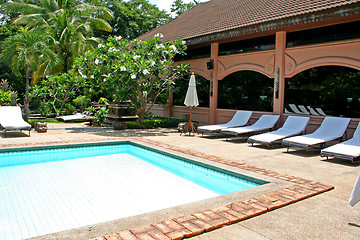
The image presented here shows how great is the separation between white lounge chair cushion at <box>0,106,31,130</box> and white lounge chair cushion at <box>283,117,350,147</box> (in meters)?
9.18

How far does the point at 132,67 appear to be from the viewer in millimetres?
12367

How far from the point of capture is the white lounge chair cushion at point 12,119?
36.1 ft

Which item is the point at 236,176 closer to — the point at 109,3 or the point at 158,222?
the point at 158,222

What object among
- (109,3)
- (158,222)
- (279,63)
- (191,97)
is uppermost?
(109,3)

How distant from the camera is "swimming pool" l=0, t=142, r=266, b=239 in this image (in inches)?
188

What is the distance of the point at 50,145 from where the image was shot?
930 cm

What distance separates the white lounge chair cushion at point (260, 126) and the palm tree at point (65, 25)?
47.1ft

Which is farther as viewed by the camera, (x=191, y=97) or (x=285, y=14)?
(x=191, y=97)

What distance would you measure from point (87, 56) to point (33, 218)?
402 inches

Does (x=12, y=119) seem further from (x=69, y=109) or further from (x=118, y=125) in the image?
(x=69, y=109)

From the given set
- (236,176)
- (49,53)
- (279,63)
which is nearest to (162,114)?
(49,53)

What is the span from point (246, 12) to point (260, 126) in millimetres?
5777

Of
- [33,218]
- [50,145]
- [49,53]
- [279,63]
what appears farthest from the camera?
[49,53]

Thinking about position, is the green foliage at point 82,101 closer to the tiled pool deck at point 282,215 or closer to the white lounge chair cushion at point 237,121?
the white lounge chair cushion at point 237,121
